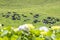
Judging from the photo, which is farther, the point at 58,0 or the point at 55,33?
the point at 58,0

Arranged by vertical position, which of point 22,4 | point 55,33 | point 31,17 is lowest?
point 22,4

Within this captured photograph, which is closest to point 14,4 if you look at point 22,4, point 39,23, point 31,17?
point 22,4

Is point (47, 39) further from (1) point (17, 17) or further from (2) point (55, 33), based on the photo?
(1) point (17, 17)

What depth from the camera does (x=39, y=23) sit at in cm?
6819

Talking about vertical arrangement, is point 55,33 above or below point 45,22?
above

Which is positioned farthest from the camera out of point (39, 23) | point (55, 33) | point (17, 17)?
point (17, 17)

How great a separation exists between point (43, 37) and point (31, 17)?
2690 inches

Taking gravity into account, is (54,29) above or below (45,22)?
above

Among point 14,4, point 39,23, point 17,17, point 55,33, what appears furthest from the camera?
point 14,4

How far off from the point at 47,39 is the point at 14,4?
12431cm

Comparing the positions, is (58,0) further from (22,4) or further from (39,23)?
(39,23)

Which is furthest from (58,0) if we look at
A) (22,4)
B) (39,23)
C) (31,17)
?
(39,23)

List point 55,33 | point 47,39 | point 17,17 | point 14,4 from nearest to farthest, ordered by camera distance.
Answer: point 47,39 < point 55,33 < point 17,17 < point 14,4

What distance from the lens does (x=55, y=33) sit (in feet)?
29.7
